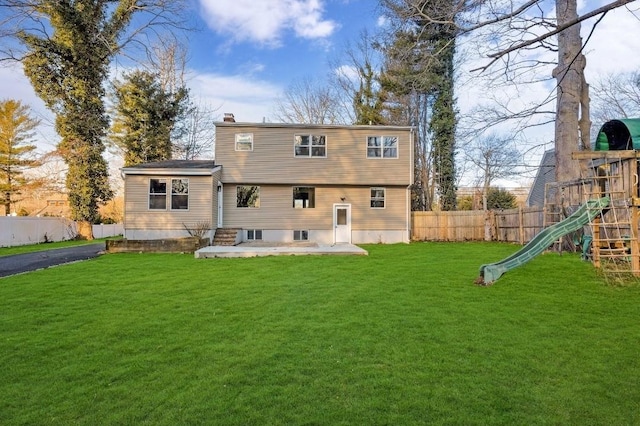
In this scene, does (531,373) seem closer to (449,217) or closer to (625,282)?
(625,282)

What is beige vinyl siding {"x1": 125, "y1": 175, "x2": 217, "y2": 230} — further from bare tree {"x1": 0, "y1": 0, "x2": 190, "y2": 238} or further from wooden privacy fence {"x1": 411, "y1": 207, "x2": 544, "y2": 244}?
wooden privacy fence {"x1": 411, "y1": 207, "x2": 544, "y2": 244}

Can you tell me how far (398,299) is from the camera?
21.2ft

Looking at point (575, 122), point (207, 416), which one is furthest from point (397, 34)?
point (575, 122)

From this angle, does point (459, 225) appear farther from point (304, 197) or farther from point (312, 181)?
point (304, 197)

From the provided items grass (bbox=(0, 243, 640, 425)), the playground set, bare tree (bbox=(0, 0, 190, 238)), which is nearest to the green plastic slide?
the playground set

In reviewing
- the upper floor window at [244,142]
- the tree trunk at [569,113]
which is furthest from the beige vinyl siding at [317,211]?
the tree trunk at [569,113]

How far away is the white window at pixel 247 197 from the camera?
60.8 ft

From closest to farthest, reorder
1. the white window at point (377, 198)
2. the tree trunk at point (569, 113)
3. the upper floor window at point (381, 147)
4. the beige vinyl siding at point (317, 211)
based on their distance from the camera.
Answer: the tree trunk at point (569, 113)
the beige vinyl siding at point (317, 211)
the upper floor window at point (381, 147)
the white window at point (377, 198)

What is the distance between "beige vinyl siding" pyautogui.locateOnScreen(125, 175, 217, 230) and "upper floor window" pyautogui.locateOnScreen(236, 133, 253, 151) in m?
2.37

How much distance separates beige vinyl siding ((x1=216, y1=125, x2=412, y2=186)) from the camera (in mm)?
18172

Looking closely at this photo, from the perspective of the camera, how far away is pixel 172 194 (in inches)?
667

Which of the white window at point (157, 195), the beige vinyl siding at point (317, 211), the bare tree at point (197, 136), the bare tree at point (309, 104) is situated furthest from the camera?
the bare tree at point (309, 104)

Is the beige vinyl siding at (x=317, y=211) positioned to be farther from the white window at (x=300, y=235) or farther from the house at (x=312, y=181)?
the white window at (x=300, y=235)

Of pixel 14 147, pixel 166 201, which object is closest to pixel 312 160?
pixel 166 201
